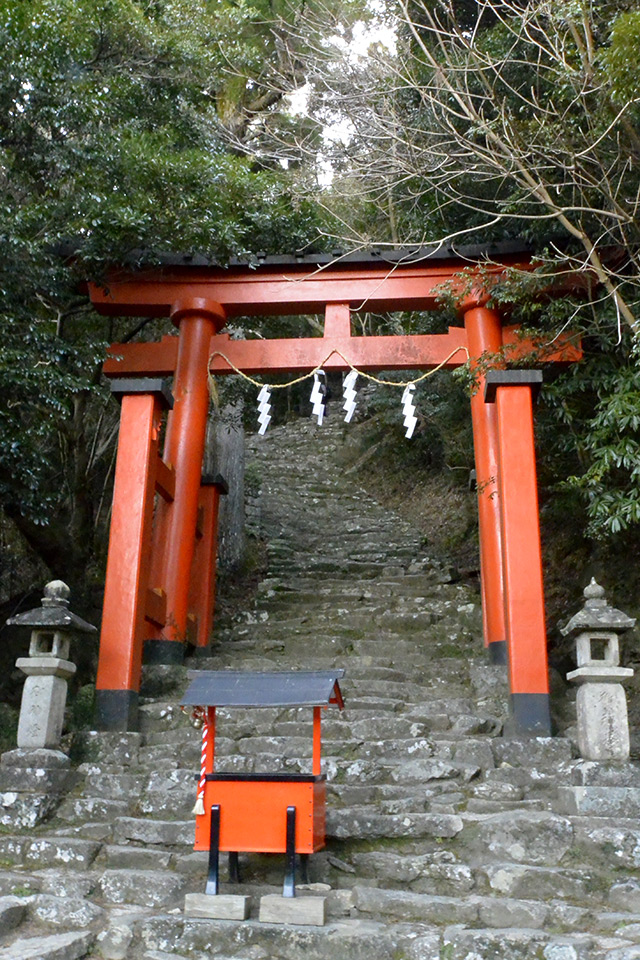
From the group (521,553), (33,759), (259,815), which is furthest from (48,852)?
(521,553)

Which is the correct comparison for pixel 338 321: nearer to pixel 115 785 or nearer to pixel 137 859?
pixel 115 785

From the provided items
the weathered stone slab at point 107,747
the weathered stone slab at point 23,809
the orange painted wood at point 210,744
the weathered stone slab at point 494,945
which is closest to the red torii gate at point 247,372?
the weathered stone slab at point 107,747

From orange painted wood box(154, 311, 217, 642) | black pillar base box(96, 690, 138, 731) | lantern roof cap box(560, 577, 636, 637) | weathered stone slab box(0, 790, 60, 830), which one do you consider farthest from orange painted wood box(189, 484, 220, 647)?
lantern roof cap box(560, 577, 636, 637)

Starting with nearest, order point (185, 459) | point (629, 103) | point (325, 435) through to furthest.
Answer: point (629, 103), point (185, 459), point (325, 435)

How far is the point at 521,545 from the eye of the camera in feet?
21.9

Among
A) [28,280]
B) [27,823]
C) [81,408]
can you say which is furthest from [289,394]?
[27,823]

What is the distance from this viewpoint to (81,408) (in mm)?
9117

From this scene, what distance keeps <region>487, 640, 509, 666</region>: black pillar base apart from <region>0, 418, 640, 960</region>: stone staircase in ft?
0.45

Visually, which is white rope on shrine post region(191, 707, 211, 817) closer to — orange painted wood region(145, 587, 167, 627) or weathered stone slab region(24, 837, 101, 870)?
weathered stone slab region(24, 837, 101, 870)

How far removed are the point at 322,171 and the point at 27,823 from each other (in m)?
8.51

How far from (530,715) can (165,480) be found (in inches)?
155

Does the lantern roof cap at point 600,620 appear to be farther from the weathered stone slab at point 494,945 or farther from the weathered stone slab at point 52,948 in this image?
the weathered stone slab at point 52,948

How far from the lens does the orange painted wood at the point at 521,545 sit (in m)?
6.35

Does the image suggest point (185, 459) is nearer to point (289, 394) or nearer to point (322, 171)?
point (322, 171)
